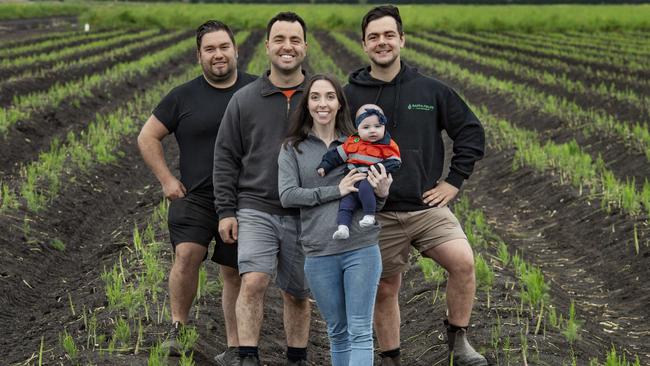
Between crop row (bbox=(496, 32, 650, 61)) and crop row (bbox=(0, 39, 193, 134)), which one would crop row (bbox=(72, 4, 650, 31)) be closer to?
crop row (bbox=(496, 32, 650, 61))

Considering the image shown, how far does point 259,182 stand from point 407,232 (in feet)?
2.39

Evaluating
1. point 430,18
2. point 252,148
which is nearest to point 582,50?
point 430,18

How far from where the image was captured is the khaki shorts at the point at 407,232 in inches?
178

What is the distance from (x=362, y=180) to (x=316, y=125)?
37 cm

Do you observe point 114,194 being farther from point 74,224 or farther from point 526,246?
point 526,246

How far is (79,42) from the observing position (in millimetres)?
32594

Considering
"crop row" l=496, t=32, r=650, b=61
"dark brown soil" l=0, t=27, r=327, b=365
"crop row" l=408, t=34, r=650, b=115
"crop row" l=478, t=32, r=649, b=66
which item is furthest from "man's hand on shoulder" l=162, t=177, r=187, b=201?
"crop row" l=496, t=32, r=650, b=61

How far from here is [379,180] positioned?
400 cm

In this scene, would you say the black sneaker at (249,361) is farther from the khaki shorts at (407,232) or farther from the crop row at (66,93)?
the crop row at (66,93)

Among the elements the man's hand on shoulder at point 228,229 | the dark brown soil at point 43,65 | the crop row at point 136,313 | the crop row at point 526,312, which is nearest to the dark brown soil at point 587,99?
the crop row at point 526,312

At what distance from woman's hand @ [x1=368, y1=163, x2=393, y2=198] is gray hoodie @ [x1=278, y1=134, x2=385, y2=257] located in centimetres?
10

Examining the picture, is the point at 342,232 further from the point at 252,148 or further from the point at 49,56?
the point at 49,56

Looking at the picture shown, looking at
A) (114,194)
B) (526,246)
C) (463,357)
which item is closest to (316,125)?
(463,357)

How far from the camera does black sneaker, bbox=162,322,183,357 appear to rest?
486 centimetres
